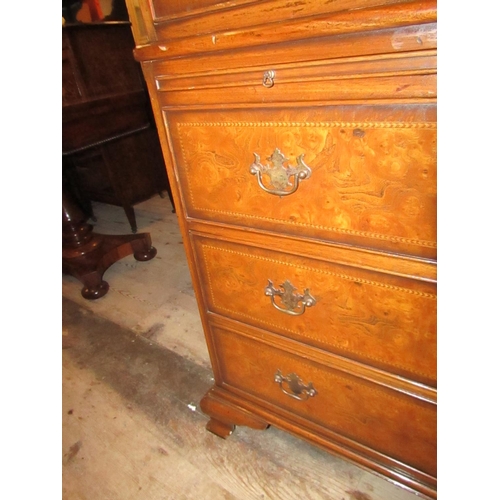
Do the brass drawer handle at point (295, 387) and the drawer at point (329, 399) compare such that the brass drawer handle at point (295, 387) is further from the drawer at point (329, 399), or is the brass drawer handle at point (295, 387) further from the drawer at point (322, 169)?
the drawer at point (322, 169)

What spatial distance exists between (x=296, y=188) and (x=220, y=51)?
25 cm

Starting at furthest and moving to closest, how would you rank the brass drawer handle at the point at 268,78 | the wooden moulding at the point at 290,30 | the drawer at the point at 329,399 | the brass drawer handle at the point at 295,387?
the brass drawer handle at the point at 295,387, the drawer at the point at 329,399, the brass drawer handle at the point at 268,78, the wooden moulding at the point at 290,30

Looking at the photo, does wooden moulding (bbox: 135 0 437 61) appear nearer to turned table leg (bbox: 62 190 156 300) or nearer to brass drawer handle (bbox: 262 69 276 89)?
brass drawer handle (bbox: 262 69 276 89)

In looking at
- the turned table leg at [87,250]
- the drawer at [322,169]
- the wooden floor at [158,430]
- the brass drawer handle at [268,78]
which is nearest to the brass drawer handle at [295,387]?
the wooden floor at [158,430]

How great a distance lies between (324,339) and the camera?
78cm

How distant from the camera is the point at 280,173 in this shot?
645mm

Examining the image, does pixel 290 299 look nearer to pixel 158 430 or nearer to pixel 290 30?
pixel 290 30

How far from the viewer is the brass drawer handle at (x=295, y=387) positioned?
865 mm

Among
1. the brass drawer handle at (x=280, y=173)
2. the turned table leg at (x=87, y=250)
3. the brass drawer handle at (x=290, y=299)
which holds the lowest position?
the turned table leg at (x=87, y=250)

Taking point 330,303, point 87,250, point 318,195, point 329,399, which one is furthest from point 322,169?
point 87,250

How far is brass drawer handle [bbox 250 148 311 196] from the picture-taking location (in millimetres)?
619

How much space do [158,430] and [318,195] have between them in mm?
904
